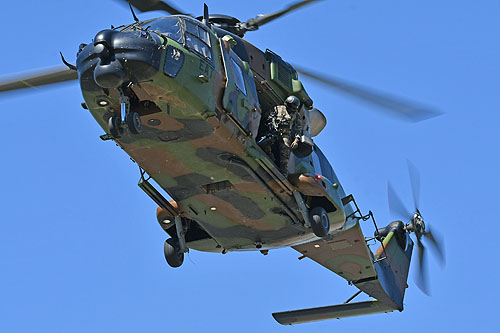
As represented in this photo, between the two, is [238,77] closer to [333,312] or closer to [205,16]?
[205,16]

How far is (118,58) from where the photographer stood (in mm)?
15359

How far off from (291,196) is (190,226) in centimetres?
316

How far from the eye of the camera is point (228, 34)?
18.4 m

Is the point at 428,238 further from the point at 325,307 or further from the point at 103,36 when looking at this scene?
the point at 103,36

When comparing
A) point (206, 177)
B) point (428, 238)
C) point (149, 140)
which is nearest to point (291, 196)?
point (206, 177)

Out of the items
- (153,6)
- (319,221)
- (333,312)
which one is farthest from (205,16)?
(333,312)

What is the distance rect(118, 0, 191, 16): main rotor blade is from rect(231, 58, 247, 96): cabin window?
5.44 feet

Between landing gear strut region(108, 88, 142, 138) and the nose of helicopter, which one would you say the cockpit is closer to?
the nose of helicopter

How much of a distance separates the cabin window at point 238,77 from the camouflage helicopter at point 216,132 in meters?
0.04

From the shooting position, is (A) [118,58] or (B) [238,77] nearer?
(A) [118,58]

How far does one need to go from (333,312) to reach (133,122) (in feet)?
30.8

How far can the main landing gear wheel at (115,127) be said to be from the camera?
15914 mm

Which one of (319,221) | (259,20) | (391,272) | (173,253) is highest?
(259,20)

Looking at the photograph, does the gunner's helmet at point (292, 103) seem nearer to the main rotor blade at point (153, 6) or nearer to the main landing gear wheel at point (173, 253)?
the main rotor blade at point (153, 6)
